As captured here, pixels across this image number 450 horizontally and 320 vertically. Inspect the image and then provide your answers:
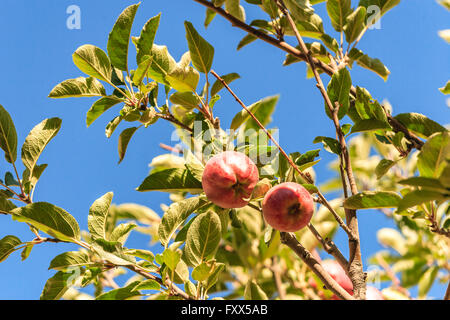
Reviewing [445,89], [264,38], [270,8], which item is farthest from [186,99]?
[445,89]

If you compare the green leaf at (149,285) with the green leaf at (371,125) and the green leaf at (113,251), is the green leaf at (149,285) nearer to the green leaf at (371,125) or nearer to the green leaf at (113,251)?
the green leaf at (113,251)

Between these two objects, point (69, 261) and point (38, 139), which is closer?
point (69, 261)

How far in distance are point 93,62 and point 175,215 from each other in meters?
0.58

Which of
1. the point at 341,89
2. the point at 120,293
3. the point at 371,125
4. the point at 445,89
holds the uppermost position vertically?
the point at 445,89

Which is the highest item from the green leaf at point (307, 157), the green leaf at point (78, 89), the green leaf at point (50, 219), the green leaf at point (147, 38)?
the green leaf at point (147, 38)

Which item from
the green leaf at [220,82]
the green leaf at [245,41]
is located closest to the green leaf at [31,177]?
the green leaf at [220,82]

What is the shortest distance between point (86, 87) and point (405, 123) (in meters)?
1.11

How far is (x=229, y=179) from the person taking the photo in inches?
46.3

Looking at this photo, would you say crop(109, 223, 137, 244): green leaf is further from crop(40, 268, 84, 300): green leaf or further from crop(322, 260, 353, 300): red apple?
crop(322, 260, 353, 300): red apple

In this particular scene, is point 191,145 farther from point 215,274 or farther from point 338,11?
point 338,11

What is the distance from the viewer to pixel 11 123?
4.29 feet

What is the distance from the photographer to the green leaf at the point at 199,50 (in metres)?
1.33

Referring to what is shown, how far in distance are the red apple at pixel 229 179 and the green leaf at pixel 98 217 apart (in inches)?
13.3

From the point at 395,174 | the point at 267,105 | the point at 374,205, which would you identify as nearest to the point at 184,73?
the point at 267,105
